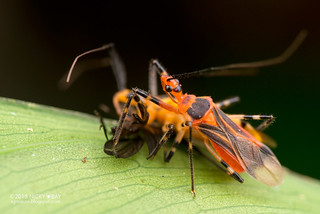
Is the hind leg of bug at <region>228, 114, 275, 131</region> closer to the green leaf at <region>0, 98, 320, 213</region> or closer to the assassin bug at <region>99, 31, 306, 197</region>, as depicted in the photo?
the assassin bug at <region>99, 31, 306, 197</region>

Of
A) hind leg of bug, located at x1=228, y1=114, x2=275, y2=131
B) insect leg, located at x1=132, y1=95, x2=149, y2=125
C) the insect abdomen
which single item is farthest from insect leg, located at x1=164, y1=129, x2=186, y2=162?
hind leg of bug, located at x1=228, y1=114, x2=275, y2=131

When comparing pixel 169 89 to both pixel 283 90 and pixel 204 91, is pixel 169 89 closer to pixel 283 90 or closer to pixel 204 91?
pixel 204 91

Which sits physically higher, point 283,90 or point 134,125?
point 283,90

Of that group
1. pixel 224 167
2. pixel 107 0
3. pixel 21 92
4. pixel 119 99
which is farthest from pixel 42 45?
pixel 224 167

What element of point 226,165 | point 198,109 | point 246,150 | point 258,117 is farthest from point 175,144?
point 258,117

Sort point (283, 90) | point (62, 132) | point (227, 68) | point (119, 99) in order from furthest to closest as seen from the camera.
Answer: point (283, 90)
point (119, 99)
point (227, 68)
point (62, 132)

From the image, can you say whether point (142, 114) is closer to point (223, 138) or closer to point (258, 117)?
point (223, 138)
